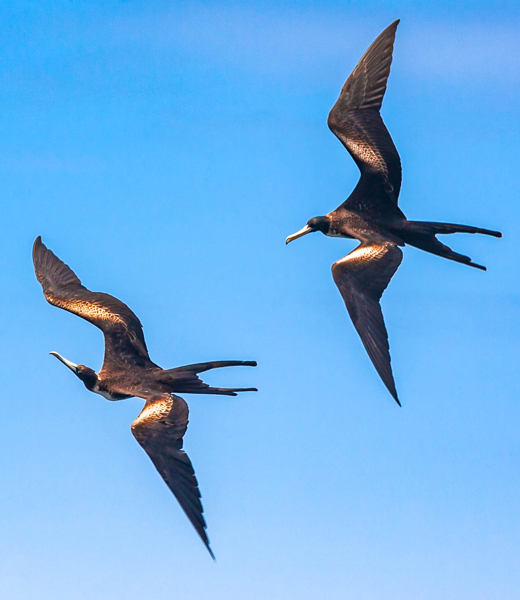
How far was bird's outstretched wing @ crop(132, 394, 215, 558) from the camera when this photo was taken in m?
17.6

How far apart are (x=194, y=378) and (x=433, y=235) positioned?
479 centimetres

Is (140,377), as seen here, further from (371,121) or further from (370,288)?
(371,121)

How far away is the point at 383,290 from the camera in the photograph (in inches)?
800

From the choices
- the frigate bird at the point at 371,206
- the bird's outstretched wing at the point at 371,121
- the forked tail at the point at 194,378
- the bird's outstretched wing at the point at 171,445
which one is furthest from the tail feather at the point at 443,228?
the bird's outstretched wing at the point at 171,445

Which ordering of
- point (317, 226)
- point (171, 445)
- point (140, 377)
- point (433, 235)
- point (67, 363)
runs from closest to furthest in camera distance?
point (171, 445)
point (140, 377)
point (433, 235)
point (67, 363)
point (317, 226)

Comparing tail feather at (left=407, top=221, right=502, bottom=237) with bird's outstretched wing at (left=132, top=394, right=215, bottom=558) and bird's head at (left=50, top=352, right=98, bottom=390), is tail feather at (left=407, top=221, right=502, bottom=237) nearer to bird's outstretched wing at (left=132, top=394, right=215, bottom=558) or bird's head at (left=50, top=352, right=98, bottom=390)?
bird's outstretched wing at (left=132, top=394, right=215, bottom=558)

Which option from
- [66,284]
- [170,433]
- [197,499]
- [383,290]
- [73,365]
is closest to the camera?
[197,499]

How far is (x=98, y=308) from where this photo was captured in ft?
74.9

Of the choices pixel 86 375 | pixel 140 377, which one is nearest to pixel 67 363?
pixel 86 375

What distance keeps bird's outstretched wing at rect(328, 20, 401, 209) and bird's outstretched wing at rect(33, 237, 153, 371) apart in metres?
4.49

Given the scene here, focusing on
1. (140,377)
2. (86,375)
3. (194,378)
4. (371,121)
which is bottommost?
(194,378)

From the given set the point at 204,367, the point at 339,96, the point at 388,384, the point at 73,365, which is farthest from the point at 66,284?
the point at 388,384

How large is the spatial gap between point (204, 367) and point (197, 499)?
328 centimetres

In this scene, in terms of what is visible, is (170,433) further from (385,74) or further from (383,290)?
(385,74)
